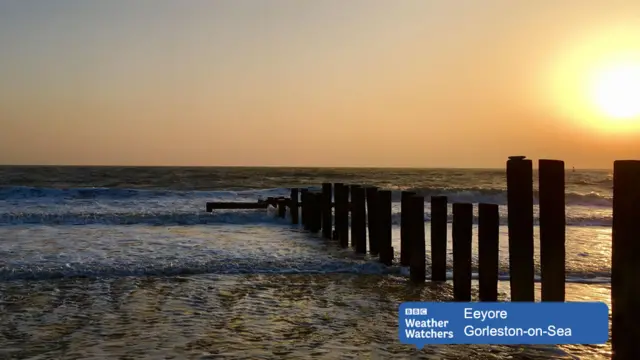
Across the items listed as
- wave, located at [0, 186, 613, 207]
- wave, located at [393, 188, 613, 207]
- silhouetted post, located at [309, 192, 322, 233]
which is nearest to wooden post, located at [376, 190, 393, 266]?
silhouetted post, located at [309, 192, 322, 233]

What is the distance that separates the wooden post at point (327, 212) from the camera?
15516 mm

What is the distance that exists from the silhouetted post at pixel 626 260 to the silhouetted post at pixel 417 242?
4530 millimetres

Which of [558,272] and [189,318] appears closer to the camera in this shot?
[558,272]

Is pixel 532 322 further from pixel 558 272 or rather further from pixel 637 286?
pixel 637 286

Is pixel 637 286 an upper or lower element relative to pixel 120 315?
upper

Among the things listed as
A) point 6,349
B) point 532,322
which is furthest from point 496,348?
point 6,349

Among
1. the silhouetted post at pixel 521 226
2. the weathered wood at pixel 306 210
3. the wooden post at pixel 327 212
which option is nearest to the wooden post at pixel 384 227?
the wooden post at pixel 327 212

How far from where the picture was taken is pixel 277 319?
23.7 ft

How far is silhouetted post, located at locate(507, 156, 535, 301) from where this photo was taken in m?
6.90

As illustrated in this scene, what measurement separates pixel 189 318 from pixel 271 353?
1716mm

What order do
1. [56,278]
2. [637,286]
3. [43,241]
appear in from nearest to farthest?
[637,286] → [56,278] → [43,241]

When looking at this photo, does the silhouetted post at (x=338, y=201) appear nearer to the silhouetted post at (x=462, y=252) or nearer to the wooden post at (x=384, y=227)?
the wooden post at (x=384, y=227)

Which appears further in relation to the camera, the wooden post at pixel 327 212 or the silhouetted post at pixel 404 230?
the wooden post at pixel 327 212

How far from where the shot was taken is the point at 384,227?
453 inches
